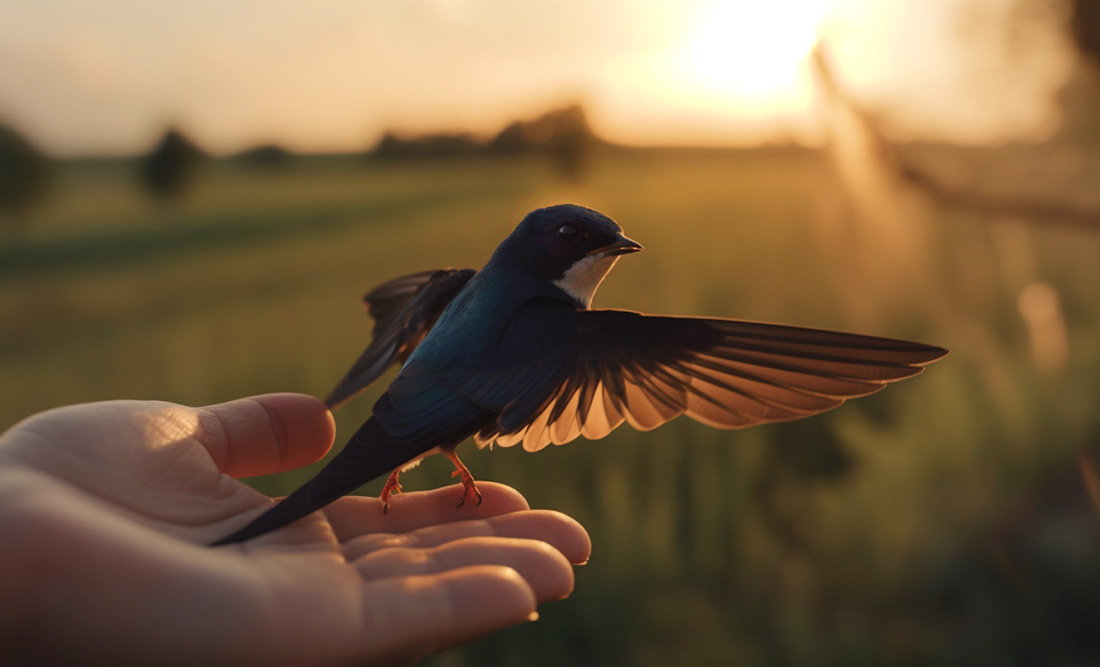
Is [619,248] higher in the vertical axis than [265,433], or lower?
higher

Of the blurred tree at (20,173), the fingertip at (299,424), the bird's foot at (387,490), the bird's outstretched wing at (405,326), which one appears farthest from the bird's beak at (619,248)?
the blurred tree at (20,173)

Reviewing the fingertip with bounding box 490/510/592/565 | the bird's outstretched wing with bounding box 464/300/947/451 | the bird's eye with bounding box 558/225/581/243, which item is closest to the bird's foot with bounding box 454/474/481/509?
the fingertip with bounding box 490/510/592/565

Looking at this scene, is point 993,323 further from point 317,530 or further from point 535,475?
point 317,530

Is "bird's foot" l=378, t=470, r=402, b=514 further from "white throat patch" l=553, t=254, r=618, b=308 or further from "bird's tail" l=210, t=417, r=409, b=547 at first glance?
"white throat patch" l=553, t=254, r=618, b=308

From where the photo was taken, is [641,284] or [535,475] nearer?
[535,475]

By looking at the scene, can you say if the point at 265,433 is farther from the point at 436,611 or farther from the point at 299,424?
the point at 436,611

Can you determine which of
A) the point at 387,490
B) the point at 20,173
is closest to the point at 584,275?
the point at 387,490

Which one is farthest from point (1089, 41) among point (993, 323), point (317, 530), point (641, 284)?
point (317, 530)
